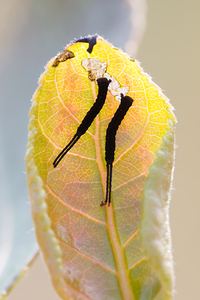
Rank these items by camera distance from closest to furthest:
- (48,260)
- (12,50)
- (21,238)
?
1. (48,260)
2. (21,238)
3. (12,50)

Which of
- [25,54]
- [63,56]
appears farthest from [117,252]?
[25,54]

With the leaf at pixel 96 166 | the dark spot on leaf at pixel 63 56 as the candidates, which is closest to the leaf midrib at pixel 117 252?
the leaf at pixel 96 166

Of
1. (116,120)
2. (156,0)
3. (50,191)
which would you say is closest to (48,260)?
(50,191)

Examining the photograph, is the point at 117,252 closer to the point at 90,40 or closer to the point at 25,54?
the point at 90,40

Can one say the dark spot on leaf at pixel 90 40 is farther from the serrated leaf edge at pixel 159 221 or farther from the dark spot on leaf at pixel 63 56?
the serrated leaf edge at pixel 159 221

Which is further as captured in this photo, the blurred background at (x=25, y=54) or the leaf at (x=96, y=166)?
the blurred background at (x=25, y=54)

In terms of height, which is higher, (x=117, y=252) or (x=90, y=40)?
(x=90, y=40)

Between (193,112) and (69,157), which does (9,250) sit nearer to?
(69,157)

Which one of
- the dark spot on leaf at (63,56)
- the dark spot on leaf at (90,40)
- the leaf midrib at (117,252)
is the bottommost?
the leaf midrib at (117,252)
